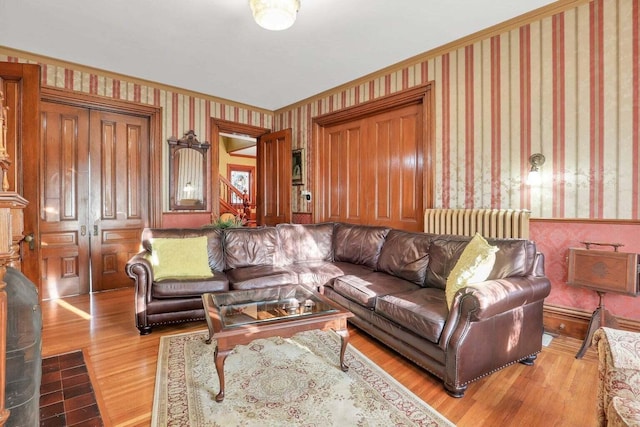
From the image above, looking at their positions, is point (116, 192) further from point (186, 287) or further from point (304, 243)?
point (304, 243)

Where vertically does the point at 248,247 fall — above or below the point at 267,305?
above

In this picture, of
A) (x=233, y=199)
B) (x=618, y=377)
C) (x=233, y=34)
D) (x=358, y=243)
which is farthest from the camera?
(x=233, y=199)

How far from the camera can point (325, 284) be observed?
10.8 ft

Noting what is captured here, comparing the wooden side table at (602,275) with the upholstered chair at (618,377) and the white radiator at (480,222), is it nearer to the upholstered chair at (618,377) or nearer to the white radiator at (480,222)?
the white radiator at (480,222)

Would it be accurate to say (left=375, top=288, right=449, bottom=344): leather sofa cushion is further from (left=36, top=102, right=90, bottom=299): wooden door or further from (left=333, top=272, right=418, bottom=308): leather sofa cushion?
(left=36, top=102, right=90, bottom=299): wooden door

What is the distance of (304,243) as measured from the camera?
402 centimetres

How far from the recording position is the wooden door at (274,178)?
5.48 meters

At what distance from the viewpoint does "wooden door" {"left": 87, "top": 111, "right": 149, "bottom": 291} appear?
4.22 m

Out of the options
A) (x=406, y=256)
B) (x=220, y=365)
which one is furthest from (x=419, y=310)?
(x=220, y=365)

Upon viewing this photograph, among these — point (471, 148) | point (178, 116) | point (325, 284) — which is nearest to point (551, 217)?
point (471, 148)

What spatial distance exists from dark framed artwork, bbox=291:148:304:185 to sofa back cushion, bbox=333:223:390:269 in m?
1.49

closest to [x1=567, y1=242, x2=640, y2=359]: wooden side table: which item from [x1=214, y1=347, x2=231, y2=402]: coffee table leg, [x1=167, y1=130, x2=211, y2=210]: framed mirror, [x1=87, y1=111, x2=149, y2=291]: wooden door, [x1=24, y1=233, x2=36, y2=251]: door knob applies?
[x1=214, y1=347, x2=231, y2=402]: coffee table leg

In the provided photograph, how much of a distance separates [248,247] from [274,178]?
2.28 metres

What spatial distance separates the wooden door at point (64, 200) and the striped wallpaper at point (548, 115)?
4.41 meters
